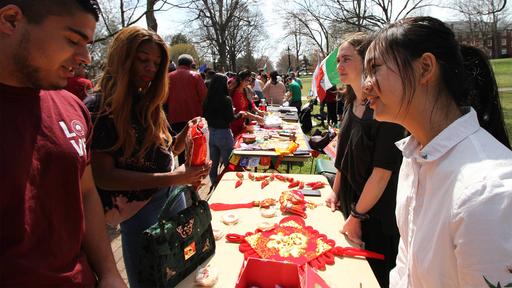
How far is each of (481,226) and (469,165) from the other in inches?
6.4

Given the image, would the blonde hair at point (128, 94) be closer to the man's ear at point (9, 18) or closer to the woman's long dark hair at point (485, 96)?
the man's ear at point (9, 18)

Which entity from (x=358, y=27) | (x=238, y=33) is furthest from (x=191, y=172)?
(x=238, y=33)

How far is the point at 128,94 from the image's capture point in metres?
1.64

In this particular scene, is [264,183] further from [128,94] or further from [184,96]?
[184,96]

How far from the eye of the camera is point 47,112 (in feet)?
3.35

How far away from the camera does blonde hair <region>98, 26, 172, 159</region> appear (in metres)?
1.56

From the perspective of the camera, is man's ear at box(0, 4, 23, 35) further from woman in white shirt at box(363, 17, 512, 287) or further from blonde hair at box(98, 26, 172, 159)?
woman in white shirt at box(363, 17, 512, 287)

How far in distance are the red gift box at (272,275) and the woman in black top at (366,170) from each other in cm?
49

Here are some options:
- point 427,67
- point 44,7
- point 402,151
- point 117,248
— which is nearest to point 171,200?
point 44,7

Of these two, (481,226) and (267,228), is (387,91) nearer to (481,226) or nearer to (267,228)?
(481,226)

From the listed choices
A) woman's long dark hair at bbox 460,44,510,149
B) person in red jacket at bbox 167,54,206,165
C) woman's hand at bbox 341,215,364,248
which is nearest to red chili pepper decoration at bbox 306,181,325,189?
woman's hand at bbox 341,215,364,248

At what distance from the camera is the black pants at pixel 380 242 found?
1791 mm

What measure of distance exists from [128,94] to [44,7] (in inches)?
29.2

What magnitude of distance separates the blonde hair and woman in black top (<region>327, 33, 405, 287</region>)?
1.08 metres
